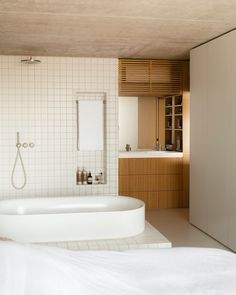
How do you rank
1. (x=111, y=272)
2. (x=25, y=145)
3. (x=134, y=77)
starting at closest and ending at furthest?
(x=111, y=272) < (x=25, y=145) < (x=134, y=77)

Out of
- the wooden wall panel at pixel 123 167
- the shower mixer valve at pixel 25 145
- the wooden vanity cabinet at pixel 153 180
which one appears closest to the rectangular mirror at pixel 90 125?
the wooden wall panel at pixel 123 167

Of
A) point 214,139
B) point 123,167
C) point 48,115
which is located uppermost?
point 48,115

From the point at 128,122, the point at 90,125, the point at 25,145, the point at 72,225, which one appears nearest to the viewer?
the point at 72,225

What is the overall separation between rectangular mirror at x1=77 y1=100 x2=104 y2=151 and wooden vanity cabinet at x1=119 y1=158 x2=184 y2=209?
22.3 inches

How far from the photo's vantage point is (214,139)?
197 inches

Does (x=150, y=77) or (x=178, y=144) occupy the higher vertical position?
(x=150, y=77)

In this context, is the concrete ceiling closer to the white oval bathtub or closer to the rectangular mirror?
the rectangular mirror

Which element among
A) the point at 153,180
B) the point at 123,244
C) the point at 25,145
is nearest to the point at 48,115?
the point at 25,145

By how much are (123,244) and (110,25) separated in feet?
7.32

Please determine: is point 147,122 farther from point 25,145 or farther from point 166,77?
point 25,145

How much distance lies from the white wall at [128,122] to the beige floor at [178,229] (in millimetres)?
1364

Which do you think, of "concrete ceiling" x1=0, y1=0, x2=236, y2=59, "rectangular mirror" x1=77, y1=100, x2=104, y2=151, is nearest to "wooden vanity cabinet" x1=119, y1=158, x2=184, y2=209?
"rectangular mirror" x1=77, y1=100, x2=104, y2=151

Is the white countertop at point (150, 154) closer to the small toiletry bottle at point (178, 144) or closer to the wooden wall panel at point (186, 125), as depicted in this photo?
the wooden wall panel at point (186, 125)

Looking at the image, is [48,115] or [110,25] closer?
[110,25]
